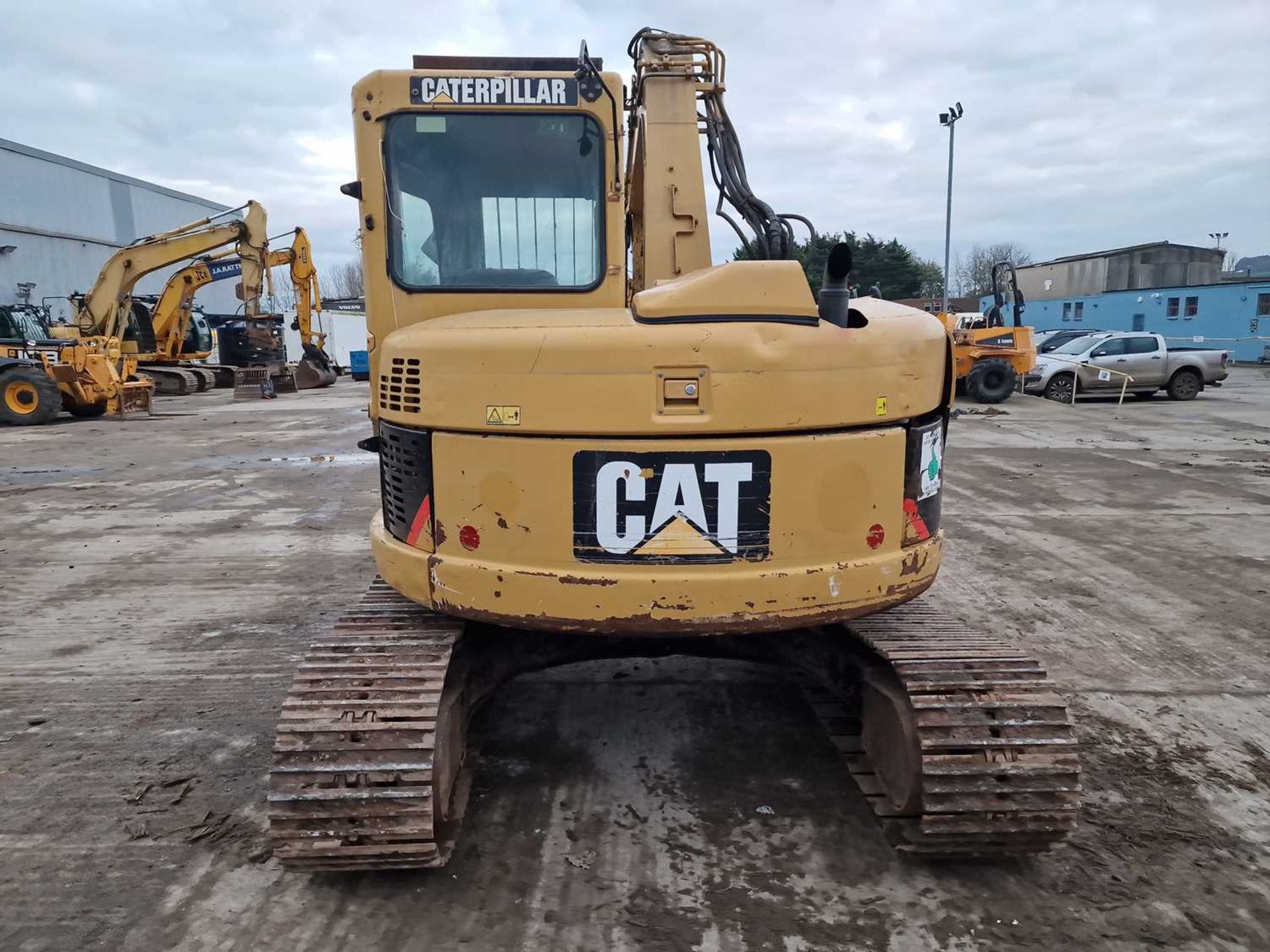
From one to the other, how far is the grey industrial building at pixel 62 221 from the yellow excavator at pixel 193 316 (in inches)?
249

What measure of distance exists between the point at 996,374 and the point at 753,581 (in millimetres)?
18552

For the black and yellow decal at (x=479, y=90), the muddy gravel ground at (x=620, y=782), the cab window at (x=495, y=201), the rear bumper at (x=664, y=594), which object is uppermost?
the black and yellow decal at (x=479, y=90)

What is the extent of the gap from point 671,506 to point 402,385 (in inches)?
42.1

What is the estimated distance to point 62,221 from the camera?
36625 millimetres

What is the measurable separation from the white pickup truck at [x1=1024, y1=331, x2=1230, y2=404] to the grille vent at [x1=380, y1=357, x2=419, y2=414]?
20293 mm

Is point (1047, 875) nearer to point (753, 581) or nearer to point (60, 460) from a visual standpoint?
point (753, 581)

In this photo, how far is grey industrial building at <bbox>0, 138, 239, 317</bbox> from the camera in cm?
3284

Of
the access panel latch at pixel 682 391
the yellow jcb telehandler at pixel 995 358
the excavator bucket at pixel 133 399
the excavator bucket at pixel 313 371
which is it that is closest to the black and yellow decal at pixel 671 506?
→ the access panel latch at pixel 682 391

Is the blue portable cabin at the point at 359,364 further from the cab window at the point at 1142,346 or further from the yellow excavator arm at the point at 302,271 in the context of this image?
the cab window at the point at 1142,346

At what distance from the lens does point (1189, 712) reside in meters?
4.21

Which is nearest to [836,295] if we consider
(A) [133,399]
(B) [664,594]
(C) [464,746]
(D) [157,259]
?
(B) [664,594]

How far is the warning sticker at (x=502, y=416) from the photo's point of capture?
112 inches

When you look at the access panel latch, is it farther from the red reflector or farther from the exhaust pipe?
the red reflector

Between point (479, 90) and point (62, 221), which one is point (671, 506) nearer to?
point (479, 90)
